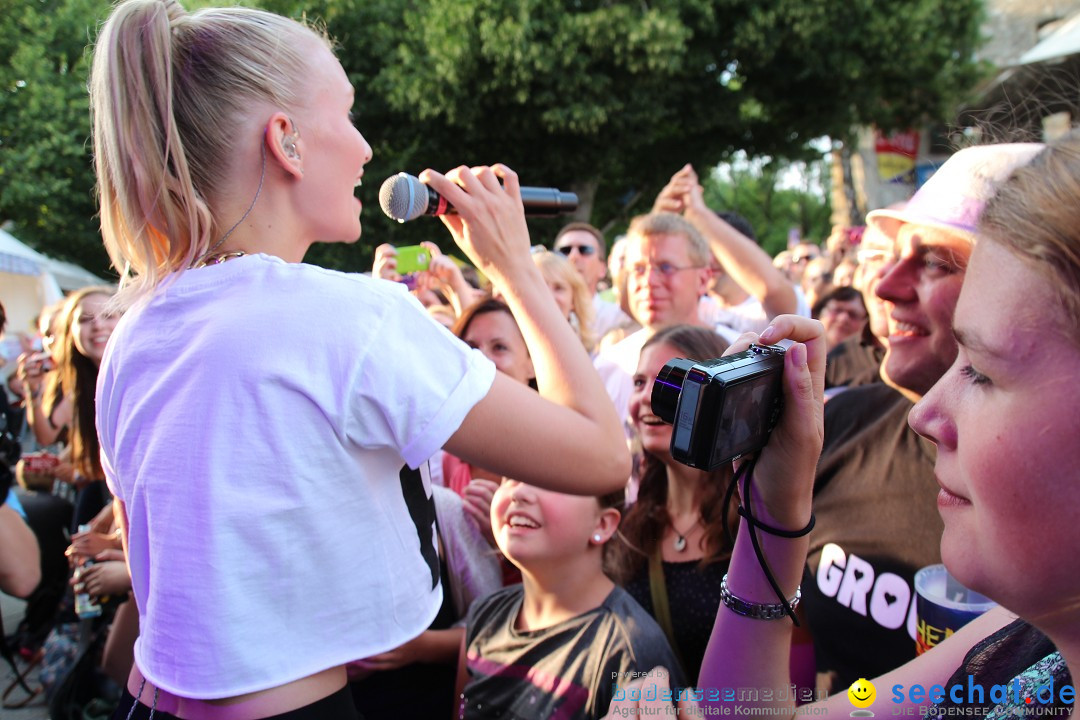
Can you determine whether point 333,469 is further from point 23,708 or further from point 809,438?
point 23,708

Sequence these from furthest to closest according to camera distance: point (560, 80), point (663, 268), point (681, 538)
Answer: point (560, 80) < point (663, 268) < point (681, 538)

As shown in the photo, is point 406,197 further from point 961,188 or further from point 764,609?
point 961,188

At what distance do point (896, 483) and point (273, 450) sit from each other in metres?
1.55

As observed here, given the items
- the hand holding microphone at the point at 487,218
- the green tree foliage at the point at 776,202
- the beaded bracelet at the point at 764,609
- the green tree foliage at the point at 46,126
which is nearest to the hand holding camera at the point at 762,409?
the beaded bracelet at the point at 764,609

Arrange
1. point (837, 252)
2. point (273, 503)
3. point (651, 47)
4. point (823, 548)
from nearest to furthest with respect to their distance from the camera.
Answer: point (273, 503), point (823, 548), point (837, 252), point (651, 47)

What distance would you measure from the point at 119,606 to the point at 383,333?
238 cm

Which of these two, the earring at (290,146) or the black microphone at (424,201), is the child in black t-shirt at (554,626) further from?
the earring at (290,146)

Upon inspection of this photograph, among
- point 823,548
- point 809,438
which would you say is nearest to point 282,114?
point 809,438

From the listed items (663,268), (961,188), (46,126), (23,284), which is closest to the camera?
(961,188)

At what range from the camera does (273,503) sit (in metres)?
1.03

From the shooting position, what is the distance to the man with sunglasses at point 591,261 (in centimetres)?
533

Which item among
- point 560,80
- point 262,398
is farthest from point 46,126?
point 262,398

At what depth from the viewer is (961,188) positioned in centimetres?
172

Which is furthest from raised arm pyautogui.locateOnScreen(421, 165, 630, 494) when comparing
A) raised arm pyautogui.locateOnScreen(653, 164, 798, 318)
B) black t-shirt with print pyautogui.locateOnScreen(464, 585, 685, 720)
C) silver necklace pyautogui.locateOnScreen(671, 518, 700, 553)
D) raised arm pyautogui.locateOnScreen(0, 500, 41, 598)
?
raised arm pyautogui.locateOnScreen(0, 500, 41, 598)
